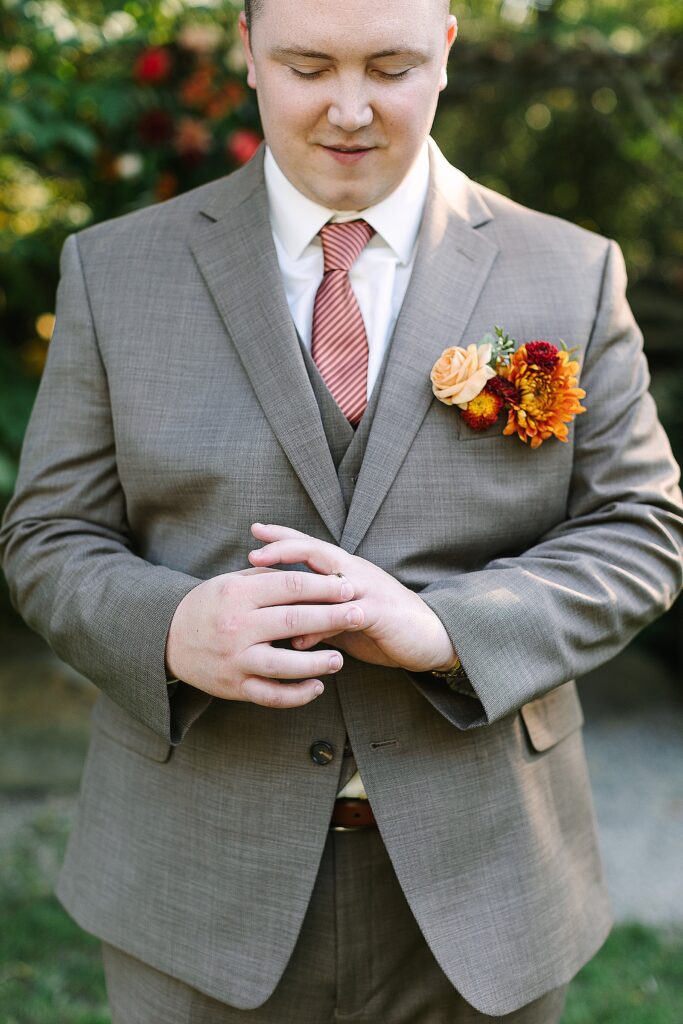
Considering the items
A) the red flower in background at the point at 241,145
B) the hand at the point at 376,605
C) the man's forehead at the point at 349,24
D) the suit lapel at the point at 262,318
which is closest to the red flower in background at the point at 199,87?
the red flower in background at the point at 241,145

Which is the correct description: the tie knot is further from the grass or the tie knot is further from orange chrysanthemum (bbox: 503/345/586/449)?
the grass

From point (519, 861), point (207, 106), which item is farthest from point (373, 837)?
point (207, 106)

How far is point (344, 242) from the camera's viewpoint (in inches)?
72.7

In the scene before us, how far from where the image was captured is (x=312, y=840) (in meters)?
1.71

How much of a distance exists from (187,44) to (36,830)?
9.87ft

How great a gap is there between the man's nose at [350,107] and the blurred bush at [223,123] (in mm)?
Result: 1553

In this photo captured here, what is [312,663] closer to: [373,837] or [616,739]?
[373,837]

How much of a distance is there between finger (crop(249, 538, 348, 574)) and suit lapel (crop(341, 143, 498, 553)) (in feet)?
0.54

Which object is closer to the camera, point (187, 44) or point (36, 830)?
point (187, 44)

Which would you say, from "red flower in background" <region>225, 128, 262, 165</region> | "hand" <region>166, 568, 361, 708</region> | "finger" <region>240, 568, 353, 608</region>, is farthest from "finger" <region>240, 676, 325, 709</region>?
"red flower in background" <region>225, 128, 262, 165</region>

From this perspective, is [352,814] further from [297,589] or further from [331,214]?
[331,214]

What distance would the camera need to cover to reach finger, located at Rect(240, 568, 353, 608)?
1495 mm

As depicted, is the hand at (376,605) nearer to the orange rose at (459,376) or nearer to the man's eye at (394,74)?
the orange rose at (459,376)

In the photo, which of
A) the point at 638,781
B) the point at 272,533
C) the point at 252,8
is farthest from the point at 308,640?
the point at 638,781
